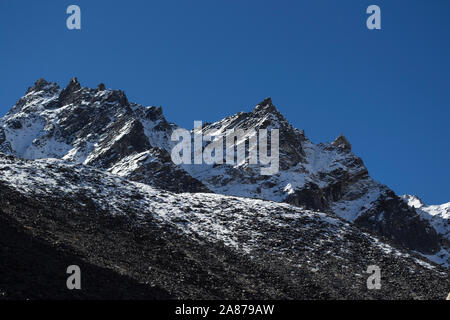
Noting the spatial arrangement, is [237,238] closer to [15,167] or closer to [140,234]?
[140,234]

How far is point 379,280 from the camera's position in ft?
152

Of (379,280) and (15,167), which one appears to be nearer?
(379,280)

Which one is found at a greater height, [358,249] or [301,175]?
[301,175]

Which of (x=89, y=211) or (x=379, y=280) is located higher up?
(x=89, y=211)

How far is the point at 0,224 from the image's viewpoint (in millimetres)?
37219

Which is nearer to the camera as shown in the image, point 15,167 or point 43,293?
point 43,293

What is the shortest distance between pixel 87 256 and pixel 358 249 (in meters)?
28.4
